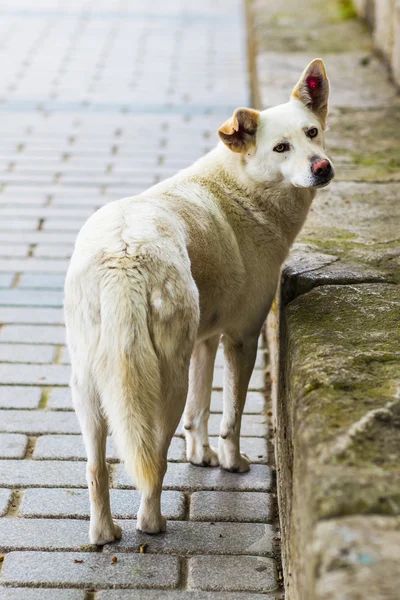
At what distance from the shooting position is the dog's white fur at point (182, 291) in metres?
2.47

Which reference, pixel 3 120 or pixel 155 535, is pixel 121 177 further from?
pixel 155 535

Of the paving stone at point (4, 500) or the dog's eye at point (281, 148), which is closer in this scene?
the paving stone at point (4, 500)

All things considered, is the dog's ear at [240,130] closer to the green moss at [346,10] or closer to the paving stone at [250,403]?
the paving stone at [250,403]

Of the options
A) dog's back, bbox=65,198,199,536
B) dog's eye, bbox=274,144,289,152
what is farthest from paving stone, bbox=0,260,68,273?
dog's back, bbox=65,198,199,536

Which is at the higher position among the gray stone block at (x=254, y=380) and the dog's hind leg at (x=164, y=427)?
the dog's hind leg at (x=164, y=427)

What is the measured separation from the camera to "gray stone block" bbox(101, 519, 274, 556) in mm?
2822

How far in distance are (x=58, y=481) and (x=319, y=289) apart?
1206 millimetres

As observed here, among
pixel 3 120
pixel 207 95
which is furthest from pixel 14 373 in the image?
pixel 207 95

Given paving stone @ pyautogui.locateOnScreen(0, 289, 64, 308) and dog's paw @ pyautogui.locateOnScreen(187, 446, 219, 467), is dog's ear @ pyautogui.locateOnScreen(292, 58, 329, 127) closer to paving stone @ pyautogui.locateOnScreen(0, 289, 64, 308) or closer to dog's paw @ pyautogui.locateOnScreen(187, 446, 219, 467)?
Answer: dog's paw @ pyautogui.locateOnScreen(187, 446, 219, 467)

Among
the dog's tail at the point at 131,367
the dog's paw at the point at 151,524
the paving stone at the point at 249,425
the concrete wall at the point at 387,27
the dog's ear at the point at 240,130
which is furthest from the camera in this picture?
the concrete wall at the point at 387,27

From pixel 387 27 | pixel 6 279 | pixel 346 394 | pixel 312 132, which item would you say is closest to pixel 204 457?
pixel 346 394

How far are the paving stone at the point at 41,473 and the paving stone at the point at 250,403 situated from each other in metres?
0.75

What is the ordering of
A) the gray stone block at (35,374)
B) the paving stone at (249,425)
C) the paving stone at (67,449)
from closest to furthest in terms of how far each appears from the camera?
the paving stone at (67,449) → the paving stone at (249,425) → the gray stone block at (35,374)

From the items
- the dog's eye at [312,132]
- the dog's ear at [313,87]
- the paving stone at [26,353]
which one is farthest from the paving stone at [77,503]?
the dog's ear at [313,87]
